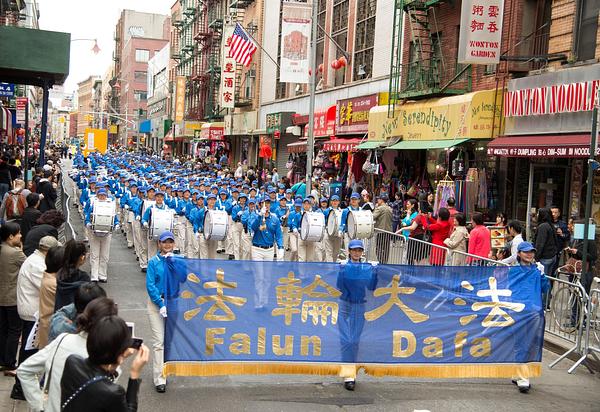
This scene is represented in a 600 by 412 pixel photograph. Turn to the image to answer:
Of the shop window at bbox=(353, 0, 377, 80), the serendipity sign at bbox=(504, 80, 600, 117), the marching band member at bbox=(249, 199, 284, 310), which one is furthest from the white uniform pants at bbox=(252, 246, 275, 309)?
the shop window at bbox=(353, 0, 377, 80)

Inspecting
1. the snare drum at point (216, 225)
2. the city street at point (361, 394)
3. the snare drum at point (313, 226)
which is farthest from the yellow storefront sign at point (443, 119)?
the city street at point (361, 394)

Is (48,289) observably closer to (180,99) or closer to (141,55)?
(180,99)

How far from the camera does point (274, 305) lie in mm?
8531

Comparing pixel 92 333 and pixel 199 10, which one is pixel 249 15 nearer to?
pixel 199 10

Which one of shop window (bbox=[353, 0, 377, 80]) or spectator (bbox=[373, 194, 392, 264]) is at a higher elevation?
shop window (bbox=[353, 0, 377, 80])

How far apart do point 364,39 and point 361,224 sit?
15.9m

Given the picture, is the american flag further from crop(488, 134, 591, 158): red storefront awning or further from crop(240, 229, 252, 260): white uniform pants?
crop(488, 134, 591, 158): red storefront awning

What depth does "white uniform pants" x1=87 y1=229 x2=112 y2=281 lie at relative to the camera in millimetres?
14555

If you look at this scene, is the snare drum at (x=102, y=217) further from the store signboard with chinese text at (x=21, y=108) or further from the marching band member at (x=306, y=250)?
the store signboard with chinese text at (x=21, y=108)

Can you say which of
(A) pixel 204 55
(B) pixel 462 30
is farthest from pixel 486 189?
(A) pixel 204 55

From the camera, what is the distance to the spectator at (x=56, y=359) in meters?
4.38

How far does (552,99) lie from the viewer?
16500 millimetres

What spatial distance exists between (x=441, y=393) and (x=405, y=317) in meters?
0.91

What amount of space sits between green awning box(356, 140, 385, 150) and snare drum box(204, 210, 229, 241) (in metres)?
9.77
